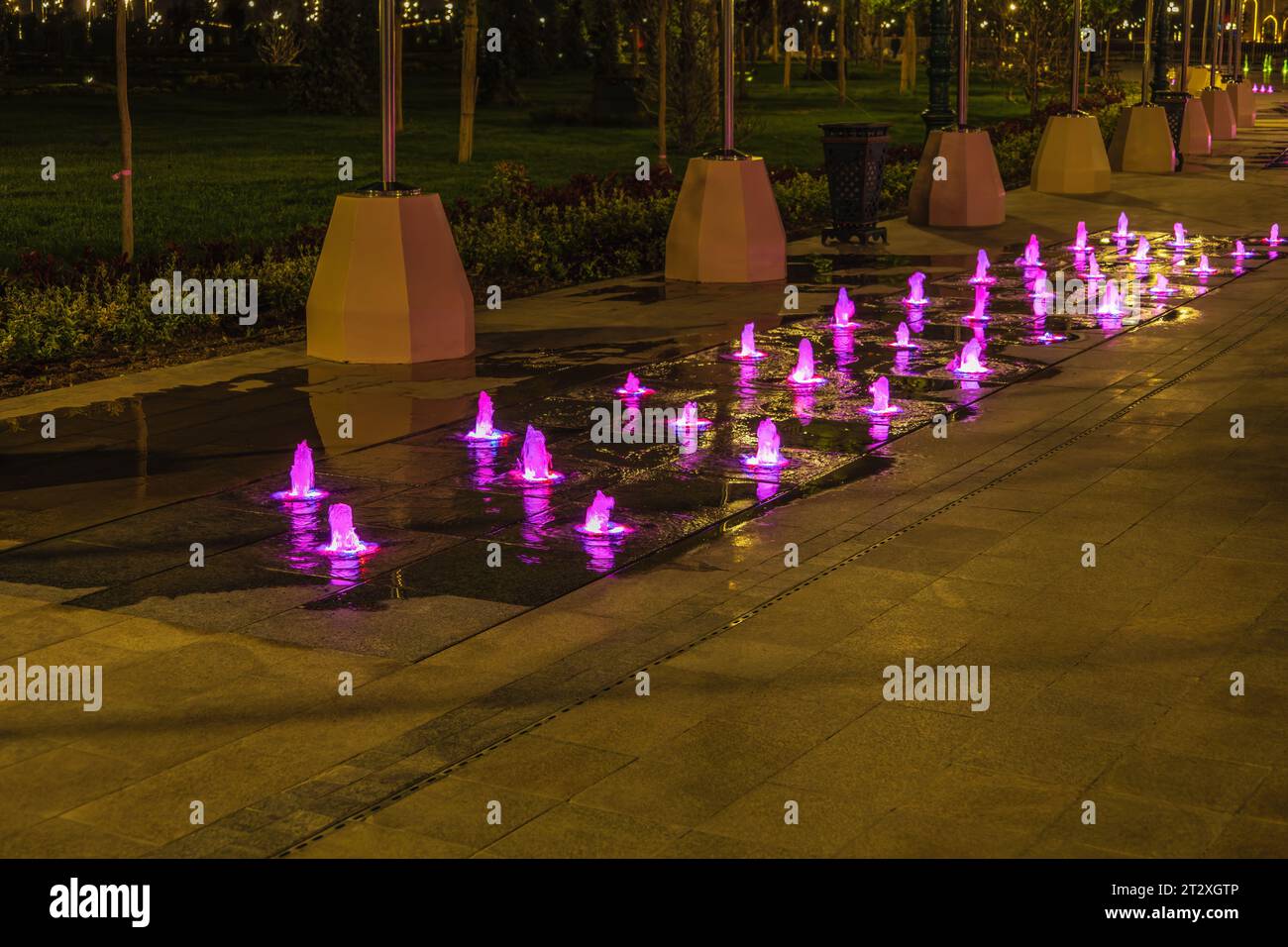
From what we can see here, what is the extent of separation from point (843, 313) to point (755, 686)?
9.32 meters

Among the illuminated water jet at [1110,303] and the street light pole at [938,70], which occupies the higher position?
the street light pole at [938,70]

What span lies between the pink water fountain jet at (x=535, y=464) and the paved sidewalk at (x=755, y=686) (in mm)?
1103

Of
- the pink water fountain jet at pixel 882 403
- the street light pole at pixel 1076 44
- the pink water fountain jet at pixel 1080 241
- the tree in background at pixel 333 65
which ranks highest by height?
the tree in background at pixel 333 65

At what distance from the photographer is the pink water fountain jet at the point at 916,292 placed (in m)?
16.7

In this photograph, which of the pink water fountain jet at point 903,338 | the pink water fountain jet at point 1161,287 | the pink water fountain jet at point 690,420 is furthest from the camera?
the pink water fountain jet at point 1161,287

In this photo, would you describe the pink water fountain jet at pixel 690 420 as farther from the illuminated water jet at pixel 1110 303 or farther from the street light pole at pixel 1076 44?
the street light pole at pixel 1076 44

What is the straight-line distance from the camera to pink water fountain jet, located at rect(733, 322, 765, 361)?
1377cm

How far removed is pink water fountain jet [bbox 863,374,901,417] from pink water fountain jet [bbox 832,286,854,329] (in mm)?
3436

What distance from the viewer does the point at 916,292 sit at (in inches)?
667

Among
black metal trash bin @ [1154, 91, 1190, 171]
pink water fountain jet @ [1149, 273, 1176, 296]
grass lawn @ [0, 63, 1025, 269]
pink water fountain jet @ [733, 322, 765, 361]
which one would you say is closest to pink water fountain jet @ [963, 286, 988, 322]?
pink water fountain jet @ [1149, 273, 1176, 296]

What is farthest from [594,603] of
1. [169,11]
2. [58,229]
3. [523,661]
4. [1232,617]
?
[169,11]

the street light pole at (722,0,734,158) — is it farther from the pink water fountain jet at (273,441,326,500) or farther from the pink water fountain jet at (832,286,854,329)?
the pink water fountain jet at (273,441,326,500)

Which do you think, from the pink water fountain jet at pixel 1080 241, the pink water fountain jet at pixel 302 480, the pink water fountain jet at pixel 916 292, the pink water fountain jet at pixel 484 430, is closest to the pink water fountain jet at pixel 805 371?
the pink water fountain jet at pixel 484 430
